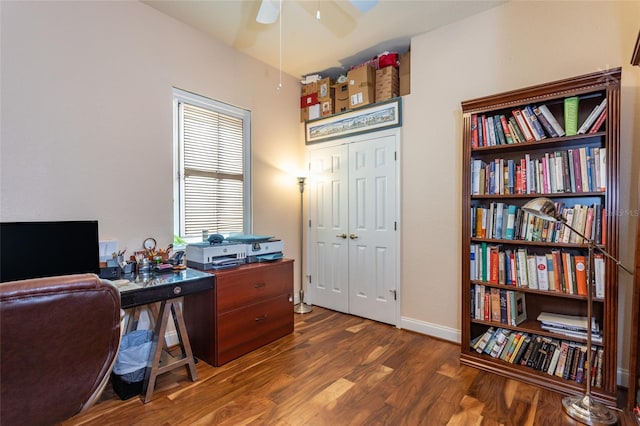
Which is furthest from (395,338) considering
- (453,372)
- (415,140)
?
(415,140)

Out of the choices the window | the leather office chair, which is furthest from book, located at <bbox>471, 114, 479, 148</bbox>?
the leather office chair

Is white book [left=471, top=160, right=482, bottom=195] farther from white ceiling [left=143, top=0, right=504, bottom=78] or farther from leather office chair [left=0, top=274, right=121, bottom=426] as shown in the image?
leather office chair [left=0, top=274, right=121, bottom=426]

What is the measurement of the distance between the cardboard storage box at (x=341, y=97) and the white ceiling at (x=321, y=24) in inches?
10.8

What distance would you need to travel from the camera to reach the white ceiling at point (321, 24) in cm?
248

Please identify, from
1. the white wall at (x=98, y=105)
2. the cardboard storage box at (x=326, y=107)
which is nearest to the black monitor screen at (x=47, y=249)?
the white wall at (x=98, y=105)

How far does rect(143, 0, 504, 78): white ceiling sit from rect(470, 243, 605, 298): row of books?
79.1 inches

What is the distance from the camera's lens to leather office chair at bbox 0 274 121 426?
859mm

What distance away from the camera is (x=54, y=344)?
94cm

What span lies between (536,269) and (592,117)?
1.06 metres

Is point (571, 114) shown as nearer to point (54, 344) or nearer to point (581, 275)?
point (581, 275)

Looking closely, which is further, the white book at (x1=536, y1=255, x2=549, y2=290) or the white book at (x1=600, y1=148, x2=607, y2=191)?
the white book at (x1=536, y1=255, x2=549, y2=290)

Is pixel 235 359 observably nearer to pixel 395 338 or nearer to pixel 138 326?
pixel 138 326

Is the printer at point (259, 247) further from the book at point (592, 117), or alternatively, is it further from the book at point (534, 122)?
the book at point (592, 117)

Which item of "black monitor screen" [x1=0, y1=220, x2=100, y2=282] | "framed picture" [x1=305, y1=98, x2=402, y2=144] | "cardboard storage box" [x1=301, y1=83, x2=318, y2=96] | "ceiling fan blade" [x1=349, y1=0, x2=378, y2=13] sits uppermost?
"cardboard storage box" [x1=301, y1=83, x2=318, y2=96]
